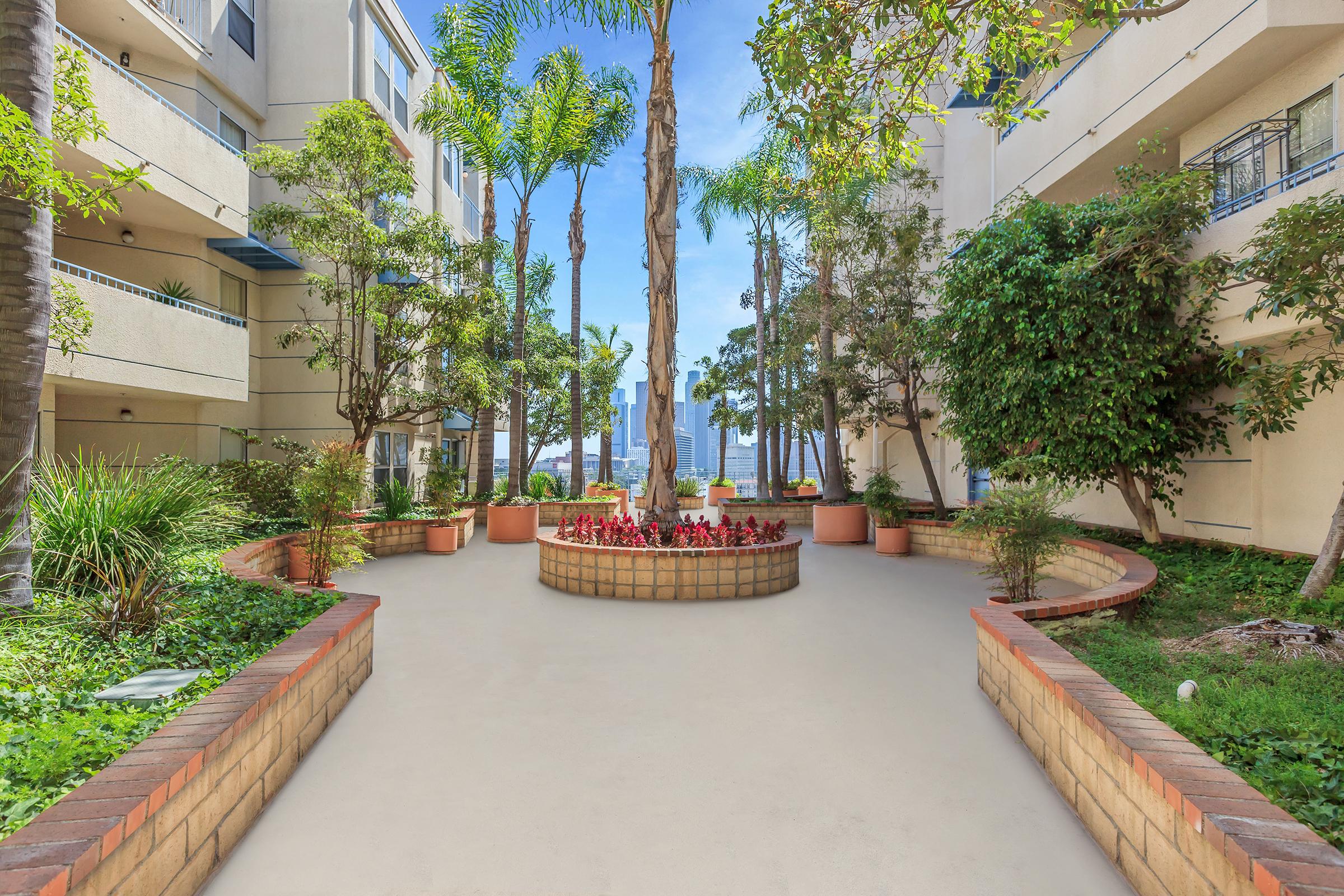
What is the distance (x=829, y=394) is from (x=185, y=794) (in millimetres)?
14232

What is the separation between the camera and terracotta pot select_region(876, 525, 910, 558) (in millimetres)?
11391

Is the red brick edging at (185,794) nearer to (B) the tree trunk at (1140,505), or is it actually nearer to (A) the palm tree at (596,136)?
(B) the tree trunk at (1140,505)

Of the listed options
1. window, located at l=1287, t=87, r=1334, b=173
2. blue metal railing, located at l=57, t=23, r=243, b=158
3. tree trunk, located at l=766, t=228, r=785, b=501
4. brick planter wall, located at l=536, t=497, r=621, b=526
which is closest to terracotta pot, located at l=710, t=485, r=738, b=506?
tree trunk, located at l=766, t=228, r=785, b=501

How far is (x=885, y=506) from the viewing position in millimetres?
11516

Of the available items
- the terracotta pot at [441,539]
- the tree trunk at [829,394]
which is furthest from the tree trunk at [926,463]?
the terracotta pot at [441,539]

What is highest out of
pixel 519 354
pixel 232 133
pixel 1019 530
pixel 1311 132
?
pixel 232 133

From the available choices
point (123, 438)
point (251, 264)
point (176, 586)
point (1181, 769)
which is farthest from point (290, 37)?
point (1181, 769)

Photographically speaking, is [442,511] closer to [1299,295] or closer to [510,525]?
[510,525]

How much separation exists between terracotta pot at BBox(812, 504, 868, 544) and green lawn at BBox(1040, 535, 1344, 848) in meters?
5.93

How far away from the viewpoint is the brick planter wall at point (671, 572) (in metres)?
7.74

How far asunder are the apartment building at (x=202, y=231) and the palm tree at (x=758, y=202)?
8.13m

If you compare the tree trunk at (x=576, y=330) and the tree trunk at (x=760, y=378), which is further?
the tree trunk at (x=760, y=378)

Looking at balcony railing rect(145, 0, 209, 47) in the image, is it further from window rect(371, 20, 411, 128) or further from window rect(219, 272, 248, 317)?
window rect(219, 272, 248, 317)

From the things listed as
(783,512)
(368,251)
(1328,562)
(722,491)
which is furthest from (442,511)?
(722,491)
